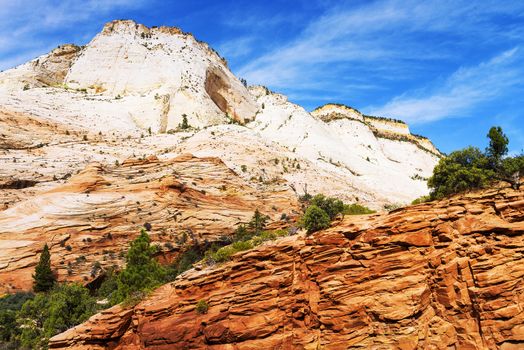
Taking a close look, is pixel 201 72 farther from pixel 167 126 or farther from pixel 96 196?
pixel 96 196

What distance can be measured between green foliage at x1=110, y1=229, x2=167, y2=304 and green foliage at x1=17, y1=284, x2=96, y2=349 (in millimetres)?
2625

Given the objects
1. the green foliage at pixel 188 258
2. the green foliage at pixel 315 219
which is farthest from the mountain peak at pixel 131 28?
the green foliage at pixel 315 219

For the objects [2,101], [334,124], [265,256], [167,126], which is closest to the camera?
[265,256]

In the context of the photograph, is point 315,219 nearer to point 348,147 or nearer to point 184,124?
point 184,124

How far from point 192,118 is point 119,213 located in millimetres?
44582

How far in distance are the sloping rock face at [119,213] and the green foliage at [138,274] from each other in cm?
961

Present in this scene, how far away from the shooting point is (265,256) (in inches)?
851

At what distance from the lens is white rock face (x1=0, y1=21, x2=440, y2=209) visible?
216 feet

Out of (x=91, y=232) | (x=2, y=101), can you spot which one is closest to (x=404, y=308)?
(x=91, y=232)

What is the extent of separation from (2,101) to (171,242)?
149ft

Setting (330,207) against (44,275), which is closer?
(330,207)

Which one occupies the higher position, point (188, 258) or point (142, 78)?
point (142, 78)

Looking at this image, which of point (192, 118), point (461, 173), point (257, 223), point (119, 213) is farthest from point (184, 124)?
point (461, 173)

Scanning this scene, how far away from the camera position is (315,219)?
22.2 meters
